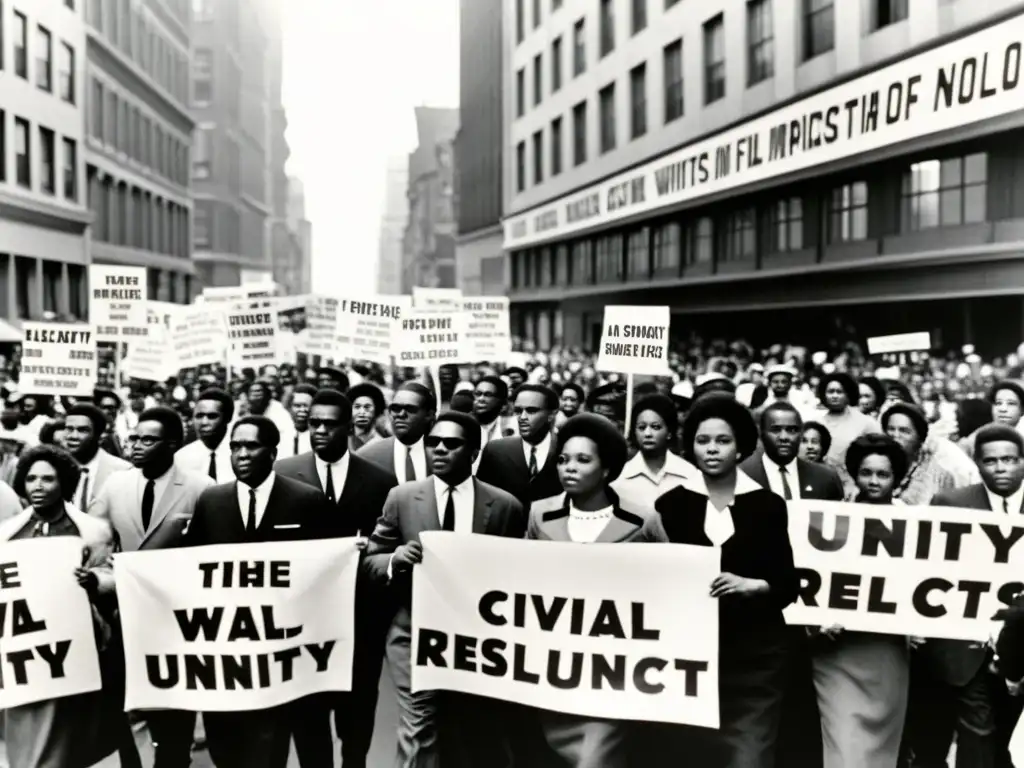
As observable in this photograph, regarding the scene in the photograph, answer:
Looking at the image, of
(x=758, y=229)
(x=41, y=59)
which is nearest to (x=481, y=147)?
(x=41, y=59)

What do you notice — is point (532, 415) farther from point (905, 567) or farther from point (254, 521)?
point (905, 567)

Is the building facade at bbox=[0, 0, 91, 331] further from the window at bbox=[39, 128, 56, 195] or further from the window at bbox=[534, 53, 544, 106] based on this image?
the window at bbox=[534, 53, 544, 106]

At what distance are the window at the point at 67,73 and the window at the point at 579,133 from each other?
15940 mm

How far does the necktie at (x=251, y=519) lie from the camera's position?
17.5 feet

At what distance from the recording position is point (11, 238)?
32375 millimetres

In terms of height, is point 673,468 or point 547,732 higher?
point 673,468

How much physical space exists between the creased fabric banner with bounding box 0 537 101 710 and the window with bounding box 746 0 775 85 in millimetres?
22976

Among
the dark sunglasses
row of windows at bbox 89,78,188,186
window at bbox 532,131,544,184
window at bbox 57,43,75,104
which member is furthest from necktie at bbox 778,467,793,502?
row of windows at bbox 89,78,188,186

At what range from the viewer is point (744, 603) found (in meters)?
4.73

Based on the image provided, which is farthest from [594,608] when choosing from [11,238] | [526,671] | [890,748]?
[11,238]

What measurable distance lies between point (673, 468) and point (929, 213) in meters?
15.5

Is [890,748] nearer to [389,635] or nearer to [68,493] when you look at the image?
[389,635]

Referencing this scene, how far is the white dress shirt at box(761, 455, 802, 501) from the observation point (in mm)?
6469

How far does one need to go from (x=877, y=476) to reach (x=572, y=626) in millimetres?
1560
